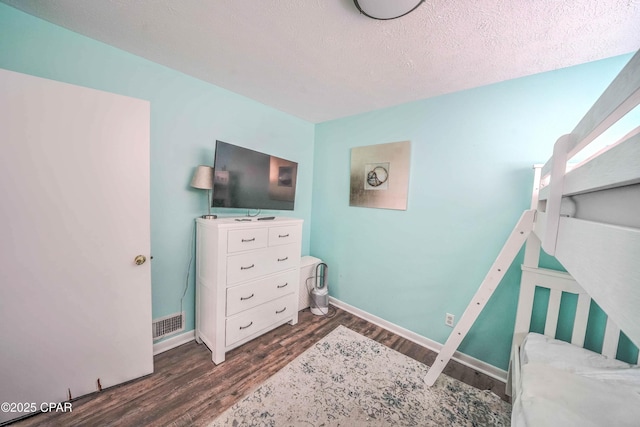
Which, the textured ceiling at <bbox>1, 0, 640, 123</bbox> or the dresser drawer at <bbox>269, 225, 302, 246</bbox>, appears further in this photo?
the dresser drawer at <bbox>269, 225, 302, 246</bbox>

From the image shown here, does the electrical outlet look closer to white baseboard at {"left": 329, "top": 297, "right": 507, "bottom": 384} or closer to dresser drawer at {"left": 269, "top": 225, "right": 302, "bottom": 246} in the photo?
white baseboard at {"left": 329, "top": 297, "right": 507, "bottom": 384}

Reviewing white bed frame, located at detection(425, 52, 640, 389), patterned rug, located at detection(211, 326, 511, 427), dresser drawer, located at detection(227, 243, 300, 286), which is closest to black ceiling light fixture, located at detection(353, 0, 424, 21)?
white bed frame, located at detection(425, 52, 640, 389)

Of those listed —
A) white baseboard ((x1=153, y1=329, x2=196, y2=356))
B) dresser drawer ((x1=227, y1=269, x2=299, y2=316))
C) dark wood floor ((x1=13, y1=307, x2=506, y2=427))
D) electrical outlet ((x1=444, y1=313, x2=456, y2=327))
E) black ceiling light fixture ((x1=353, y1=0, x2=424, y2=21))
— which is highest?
black ceiling light fixture ((x1=353, y1=0, x2=424, y2=21))

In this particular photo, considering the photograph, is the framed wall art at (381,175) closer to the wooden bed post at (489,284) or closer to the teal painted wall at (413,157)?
the teal painted wall at (413,157)

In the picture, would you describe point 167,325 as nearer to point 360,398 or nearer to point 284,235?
point 284,235

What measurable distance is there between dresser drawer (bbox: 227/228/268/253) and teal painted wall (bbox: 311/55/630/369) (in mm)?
1102

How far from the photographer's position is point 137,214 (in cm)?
145

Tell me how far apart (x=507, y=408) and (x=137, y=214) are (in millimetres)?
2820

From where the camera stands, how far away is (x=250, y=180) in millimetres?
2012

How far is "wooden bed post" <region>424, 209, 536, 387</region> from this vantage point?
4.16ft

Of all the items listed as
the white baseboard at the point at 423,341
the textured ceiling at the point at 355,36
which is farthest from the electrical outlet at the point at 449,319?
the textured ceiling at the point at 355,36

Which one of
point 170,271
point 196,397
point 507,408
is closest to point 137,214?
point 170,271

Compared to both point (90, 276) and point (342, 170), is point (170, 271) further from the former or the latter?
point (342, 170)

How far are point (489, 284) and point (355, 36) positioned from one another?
178cm
